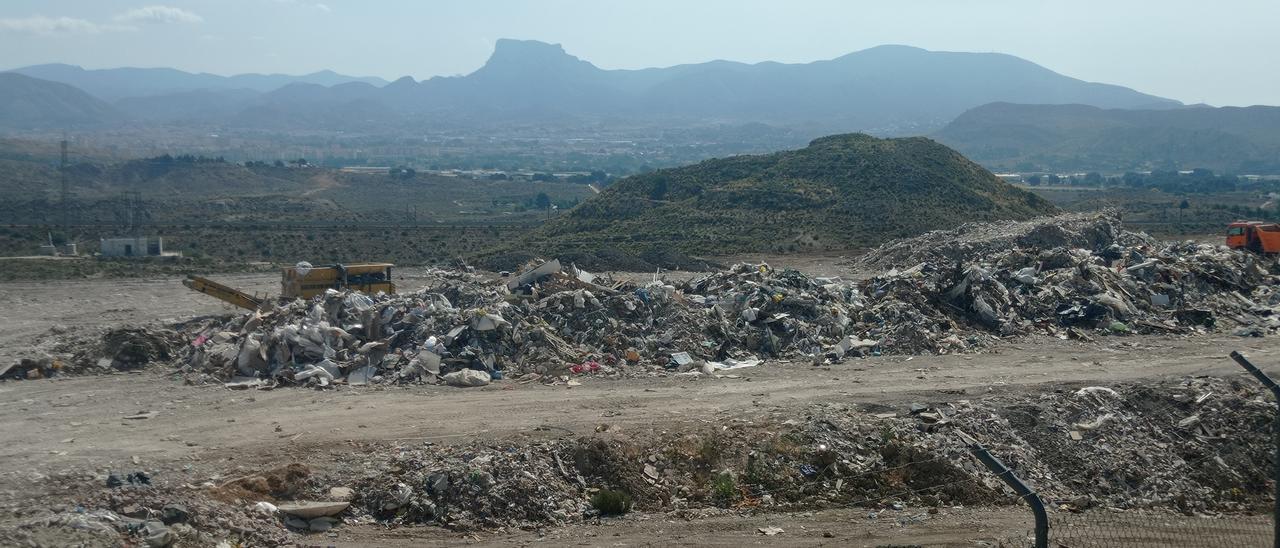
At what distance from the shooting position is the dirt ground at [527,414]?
10.8m

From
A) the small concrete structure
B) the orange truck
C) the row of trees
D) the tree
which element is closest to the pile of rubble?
the orange truck

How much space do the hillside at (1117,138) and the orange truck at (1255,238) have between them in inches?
3400

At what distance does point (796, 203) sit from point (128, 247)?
23.6m

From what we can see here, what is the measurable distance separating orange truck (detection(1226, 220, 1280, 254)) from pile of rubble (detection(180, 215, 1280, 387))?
5.82 m

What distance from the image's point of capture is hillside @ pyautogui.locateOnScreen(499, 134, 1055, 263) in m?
39.1

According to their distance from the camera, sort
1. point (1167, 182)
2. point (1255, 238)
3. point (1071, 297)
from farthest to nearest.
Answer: point (1167, 182)
point (1255, 238)
point (1071, 297)

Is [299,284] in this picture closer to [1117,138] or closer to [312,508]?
[312,508]

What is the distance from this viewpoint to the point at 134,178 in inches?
2869

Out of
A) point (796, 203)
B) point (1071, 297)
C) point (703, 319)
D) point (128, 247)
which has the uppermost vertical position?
point (1071, 297)

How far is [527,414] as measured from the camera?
529 inches

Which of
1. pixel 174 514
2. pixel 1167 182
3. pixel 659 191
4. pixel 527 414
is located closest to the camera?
pixel 174 514

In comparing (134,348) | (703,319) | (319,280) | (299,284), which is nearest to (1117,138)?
(703,319)

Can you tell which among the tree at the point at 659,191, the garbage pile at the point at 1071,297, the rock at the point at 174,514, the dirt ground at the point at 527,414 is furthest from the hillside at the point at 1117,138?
the rock at the point at 174,514

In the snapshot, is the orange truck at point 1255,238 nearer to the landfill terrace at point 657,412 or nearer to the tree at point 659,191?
the landfill terrace at point 657,412
